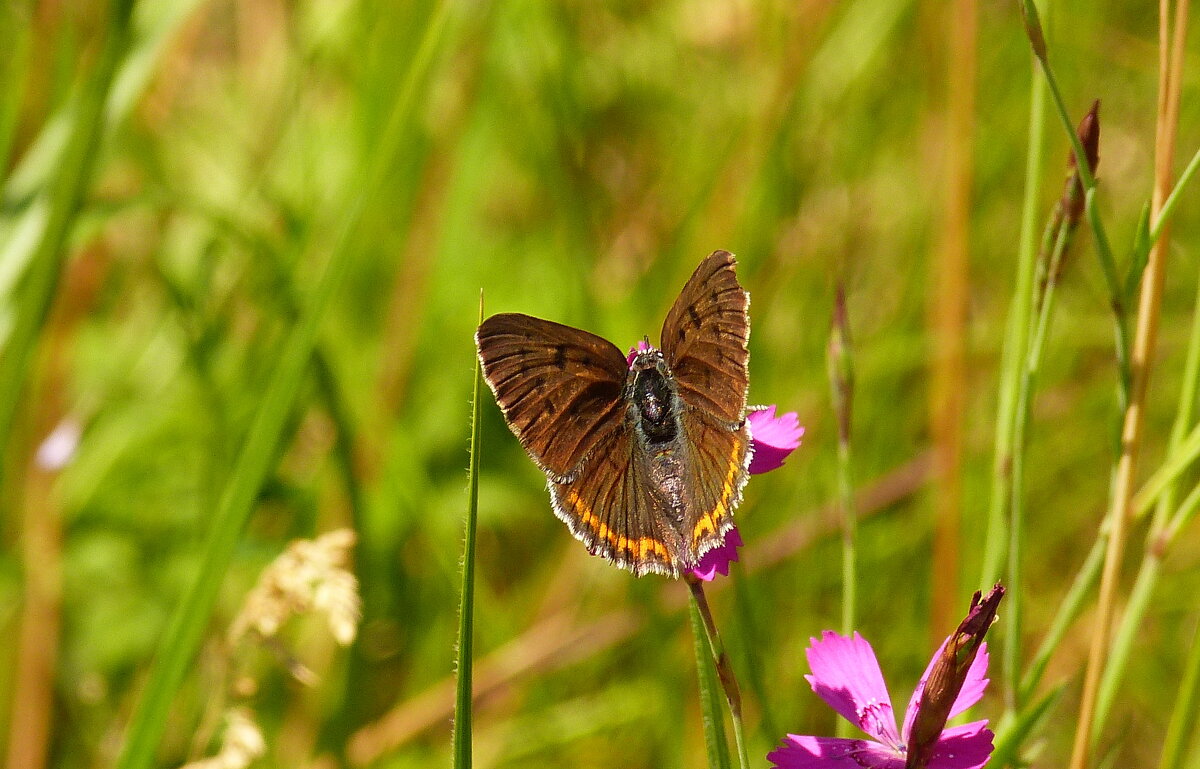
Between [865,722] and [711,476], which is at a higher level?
[711,476]

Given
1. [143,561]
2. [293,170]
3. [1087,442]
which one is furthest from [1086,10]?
[143,561]

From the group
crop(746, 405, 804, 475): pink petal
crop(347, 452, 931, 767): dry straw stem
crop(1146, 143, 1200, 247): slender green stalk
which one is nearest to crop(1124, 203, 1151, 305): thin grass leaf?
crop(1146, 143, 1200, 247): slender green stalk

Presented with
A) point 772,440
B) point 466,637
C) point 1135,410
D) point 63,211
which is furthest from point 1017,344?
point 63,211

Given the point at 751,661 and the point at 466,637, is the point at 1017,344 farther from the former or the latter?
the point at 466,637

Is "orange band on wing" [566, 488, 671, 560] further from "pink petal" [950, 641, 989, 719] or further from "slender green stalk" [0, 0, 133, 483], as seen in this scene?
"slender green stalk" [0, 0, 133, 483]

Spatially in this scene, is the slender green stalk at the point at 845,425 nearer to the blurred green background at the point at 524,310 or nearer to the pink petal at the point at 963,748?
the pink petal at the point at 963,748
